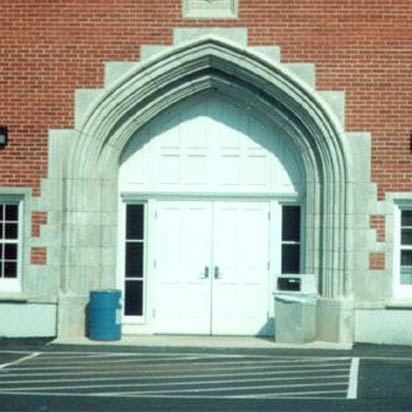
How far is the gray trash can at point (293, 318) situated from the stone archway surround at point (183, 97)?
0.32 metres

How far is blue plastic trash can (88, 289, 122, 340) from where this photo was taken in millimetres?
18906

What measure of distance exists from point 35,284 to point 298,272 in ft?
14.3

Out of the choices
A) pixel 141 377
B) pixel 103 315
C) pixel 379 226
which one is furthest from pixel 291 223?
pixel 141 377

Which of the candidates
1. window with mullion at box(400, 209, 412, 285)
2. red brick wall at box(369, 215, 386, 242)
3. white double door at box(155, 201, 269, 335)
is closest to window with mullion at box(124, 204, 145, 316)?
white double door at box(155, 201, 269, 335)

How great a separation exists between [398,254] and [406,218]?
60cm

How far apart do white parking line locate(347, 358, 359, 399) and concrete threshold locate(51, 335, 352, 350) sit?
1.75m

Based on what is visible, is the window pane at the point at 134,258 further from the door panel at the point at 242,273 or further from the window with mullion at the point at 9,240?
the window with mullion at the point at 9,240

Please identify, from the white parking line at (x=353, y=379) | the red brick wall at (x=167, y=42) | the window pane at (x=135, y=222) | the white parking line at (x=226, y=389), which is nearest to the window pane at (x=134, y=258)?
the window pane at (x=135, y=222)

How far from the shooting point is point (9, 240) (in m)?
19.6

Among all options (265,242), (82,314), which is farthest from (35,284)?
(265,242)

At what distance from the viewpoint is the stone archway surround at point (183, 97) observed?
19.0 metres

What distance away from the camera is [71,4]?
1941 cm

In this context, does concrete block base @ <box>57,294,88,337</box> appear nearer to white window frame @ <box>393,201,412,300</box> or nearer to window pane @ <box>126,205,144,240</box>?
window pane @ <box>126,205,144,240</box>

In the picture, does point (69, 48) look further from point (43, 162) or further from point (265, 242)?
point (265, 242)
